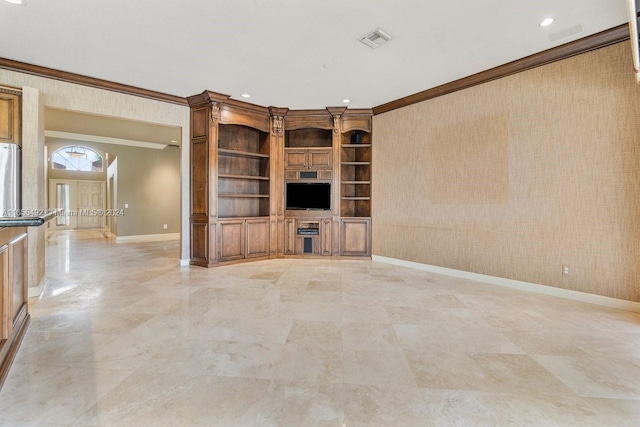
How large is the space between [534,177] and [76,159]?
609 inches

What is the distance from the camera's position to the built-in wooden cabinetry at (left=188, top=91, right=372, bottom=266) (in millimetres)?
5922

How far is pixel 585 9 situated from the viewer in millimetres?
2912

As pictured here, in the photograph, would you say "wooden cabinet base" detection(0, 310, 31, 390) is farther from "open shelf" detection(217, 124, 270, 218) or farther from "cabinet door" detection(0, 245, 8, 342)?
"open shelf" detection(217, 124, 270, 218)

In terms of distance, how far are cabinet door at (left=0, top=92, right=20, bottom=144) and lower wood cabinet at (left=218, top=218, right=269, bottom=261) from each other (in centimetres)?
283

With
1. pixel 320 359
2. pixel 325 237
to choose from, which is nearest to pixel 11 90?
pixel 320 359

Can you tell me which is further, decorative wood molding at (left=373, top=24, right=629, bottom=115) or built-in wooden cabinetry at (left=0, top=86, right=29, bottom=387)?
decorative wood molding at (left=373, top=24, right=629, bottom=115)

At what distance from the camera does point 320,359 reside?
2.18 metres

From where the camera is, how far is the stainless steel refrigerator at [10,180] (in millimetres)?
3502

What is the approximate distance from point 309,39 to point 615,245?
4.09 m

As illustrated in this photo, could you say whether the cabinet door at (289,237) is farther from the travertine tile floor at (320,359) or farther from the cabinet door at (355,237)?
the travertine tile floor at (320,359)

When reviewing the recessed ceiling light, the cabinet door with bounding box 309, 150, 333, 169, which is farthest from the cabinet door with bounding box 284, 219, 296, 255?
the recessed ceiling light

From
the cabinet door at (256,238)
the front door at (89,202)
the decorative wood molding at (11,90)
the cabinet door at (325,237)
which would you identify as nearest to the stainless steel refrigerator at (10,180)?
the decorative wood molding at (11,90)

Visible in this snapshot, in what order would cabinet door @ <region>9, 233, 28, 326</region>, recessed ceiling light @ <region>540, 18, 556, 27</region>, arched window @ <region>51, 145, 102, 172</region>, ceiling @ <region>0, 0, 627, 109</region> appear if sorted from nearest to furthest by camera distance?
1. cabinet door @ <region>9, 233, 28, 326</region>
2. ceiling @ <region>0, 0, 627, 109</region>
3. recessed ceiling light @ <region>540, 18, 556, 27</region>
4. arched window @ <region>51, 145, 102, 172</region>

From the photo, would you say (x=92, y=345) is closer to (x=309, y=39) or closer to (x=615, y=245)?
(x=309, y=39)
